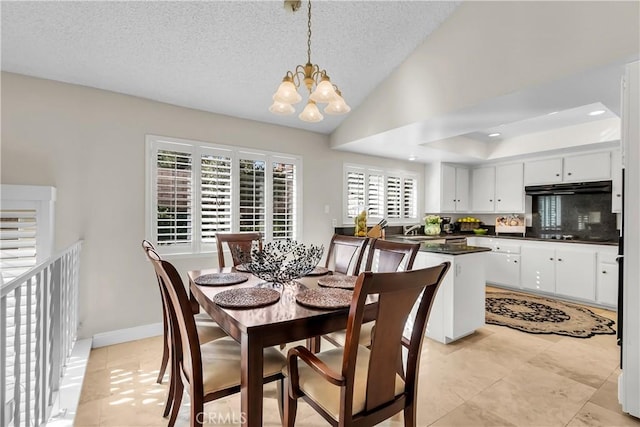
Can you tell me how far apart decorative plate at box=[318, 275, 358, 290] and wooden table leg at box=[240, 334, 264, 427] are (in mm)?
741

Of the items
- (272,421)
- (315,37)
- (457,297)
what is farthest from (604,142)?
(272,421)

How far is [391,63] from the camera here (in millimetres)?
3189

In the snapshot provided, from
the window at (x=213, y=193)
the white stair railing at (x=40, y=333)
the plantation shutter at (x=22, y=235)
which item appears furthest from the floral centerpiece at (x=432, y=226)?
the plantation shutter at (x=22, y=235)

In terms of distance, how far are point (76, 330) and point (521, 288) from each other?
5.70m

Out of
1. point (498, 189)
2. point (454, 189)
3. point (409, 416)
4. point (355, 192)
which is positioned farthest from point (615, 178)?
point (409, 416)

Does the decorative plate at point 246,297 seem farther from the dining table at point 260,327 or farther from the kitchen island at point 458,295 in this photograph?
the kitchen island at point 458,295

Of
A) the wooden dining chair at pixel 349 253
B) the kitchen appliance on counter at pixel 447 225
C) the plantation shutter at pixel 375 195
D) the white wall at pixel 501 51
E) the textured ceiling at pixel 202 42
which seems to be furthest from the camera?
the kitchen appliance on counter at pixel 447 225

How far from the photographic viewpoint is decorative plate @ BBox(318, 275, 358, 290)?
6.39ft

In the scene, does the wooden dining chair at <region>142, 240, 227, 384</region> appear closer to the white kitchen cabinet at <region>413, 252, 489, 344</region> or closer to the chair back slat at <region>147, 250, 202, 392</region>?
the chair back slat at <region>147, 250, 202, 392</region>

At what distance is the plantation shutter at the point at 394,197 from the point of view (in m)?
5.21

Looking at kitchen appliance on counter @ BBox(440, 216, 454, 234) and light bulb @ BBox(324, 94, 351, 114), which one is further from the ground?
light bulb @ BBox(324, 94, 351, 114)

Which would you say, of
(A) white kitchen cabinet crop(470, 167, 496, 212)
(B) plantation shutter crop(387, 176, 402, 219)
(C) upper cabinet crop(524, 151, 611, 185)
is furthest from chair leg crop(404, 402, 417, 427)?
(A) white kitchen cabinet crop(470, 167, 496, 212)

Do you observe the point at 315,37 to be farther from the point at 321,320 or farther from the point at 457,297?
the point at 457,297

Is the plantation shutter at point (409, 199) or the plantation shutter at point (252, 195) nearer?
the plantation shutter at point (252, 195)
